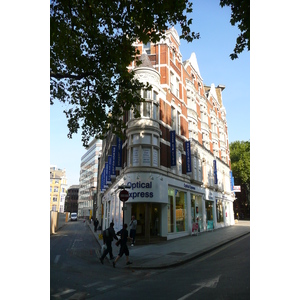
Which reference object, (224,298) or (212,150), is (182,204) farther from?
(224,298)

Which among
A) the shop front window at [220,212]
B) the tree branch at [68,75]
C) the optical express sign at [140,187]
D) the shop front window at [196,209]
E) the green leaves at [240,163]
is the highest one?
the tree branch at [68,75]

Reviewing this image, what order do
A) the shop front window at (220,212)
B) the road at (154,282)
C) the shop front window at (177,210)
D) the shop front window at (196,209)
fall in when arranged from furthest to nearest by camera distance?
the shop front window at (220,212), the shop front window at (196,209), the shop front window at (177,210), the road at (154,282)

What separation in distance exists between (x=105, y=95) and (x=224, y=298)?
296 inches

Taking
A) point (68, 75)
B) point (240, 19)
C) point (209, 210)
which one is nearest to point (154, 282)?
point (68, 75)

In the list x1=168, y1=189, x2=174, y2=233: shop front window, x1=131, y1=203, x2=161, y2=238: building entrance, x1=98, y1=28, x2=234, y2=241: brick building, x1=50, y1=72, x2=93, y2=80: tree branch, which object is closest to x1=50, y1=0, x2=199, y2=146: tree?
x1=50, y1=72, x2=93, y2=80: tree branch

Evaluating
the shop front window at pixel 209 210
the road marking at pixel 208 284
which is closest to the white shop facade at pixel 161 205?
the shop front window at pixel 209 210

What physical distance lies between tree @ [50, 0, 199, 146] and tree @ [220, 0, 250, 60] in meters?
1.23

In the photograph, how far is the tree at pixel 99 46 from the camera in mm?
7250

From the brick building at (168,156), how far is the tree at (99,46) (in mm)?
3559

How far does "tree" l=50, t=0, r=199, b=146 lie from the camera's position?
7250mm

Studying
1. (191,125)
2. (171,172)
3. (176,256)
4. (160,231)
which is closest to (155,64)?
(191,125)

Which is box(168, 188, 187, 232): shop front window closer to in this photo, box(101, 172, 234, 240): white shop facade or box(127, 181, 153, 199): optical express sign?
box(101, 172, 234, 240): white shop facade

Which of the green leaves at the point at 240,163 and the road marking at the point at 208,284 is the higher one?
the green leaves at the point at 240,163

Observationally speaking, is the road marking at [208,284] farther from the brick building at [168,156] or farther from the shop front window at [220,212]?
the shop front window at [220,212]
